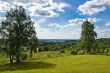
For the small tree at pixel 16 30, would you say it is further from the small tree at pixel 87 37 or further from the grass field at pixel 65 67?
the small tree at pixel 87 37

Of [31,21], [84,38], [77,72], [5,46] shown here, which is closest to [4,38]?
[5,46]

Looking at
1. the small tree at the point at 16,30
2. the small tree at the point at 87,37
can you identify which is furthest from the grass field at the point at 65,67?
the small tree at the point at 87,37

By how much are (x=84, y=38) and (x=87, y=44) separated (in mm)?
2989

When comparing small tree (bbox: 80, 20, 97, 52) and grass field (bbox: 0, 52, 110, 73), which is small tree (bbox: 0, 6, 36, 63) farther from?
small tree (bbox: 80, 20, 97, 52)

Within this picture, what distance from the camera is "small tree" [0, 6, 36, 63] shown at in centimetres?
7219

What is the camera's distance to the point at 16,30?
73062 mm

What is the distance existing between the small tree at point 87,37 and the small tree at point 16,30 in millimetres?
38457

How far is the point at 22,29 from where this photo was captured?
243ft

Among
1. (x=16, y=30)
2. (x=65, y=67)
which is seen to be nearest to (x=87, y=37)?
(x=16, y=30)

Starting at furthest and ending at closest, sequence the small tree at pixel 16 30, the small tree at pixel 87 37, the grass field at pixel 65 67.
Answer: the small tree at pixel 87 37
the small tree at pixel 16 30
the grass field at pixel 65 67

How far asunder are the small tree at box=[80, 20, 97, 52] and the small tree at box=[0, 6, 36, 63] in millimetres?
38457

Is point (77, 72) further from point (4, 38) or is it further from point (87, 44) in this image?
point (87, 44)

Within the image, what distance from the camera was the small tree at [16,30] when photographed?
7219cm

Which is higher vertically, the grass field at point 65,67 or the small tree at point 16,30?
the small tree at point 16,30
